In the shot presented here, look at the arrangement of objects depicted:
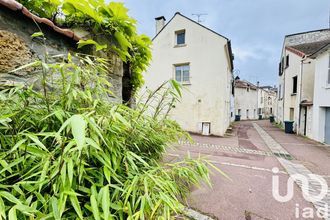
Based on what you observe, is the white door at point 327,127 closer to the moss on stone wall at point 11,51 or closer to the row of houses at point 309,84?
the row of houses at point 309,84

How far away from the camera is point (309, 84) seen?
39.9ft

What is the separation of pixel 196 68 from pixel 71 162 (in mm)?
11230

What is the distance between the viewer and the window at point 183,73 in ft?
39.4

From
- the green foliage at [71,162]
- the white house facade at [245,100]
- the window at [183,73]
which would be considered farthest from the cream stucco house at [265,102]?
the green foliage at [71,162]

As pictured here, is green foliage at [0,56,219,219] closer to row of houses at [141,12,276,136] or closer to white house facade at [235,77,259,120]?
row of houses at [141,12,276,136]

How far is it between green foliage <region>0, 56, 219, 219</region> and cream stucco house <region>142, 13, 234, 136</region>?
9560mm

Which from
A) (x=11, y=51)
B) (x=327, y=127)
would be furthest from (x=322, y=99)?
(x=11, y=51)

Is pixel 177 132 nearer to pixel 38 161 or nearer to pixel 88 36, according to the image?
pixel 38 161

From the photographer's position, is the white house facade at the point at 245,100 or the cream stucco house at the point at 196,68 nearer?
the cream stucco house at the point at 196,68

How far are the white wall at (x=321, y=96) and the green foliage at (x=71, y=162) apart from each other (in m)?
11.2

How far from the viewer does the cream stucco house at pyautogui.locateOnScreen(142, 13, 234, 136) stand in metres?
11.0

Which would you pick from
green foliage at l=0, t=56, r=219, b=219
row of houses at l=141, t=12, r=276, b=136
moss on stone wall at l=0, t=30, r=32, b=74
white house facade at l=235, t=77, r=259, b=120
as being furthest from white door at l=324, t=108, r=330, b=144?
white house facade at l=235, t=77, r=259, b=120

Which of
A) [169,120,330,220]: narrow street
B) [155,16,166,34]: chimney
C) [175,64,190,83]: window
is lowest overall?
[169,120,330,220]: narrow street

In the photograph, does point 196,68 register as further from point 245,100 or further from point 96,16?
point 245,100
